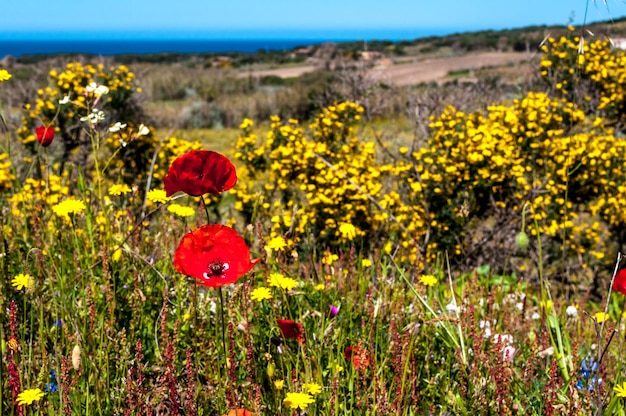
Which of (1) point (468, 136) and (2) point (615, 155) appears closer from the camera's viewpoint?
(1) point (468, 136)

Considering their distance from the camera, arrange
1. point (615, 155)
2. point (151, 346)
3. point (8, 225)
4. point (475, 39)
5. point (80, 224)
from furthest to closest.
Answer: point (475, 39), point (615, 155), point (80, 224), point (8, 225), point (151, 346)

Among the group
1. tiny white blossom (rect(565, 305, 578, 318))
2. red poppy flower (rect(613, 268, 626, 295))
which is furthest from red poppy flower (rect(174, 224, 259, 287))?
tiny white blossom (rect(565, 305, 578, 318))

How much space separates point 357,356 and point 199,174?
598 mm

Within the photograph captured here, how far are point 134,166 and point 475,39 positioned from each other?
45.6 meters

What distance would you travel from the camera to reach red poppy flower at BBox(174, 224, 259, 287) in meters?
1.34

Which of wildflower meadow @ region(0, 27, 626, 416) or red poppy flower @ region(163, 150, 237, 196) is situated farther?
wildflower meadow @ region(0, 27, 626, 416)

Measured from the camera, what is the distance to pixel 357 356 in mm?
1554

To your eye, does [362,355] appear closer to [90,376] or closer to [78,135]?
[90,376]

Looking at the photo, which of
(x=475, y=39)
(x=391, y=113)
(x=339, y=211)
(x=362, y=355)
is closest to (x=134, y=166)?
(x=339, y=211)

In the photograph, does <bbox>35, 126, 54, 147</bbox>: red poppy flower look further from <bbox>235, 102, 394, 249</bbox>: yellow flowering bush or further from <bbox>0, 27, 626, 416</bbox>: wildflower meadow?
<bbox>235, 102, 394, 249</bbox>: yellow flowering bush

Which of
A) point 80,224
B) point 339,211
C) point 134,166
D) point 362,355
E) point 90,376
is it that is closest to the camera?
point 362,355

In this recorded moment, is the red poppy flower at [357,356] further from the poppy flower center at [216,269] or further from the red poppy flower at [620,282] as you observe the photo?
the red poppy flower at [620,282]

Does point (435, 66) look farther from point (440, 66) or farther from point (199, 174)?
point (199, 174)

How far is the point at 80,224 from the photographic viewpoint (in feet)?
9.60
